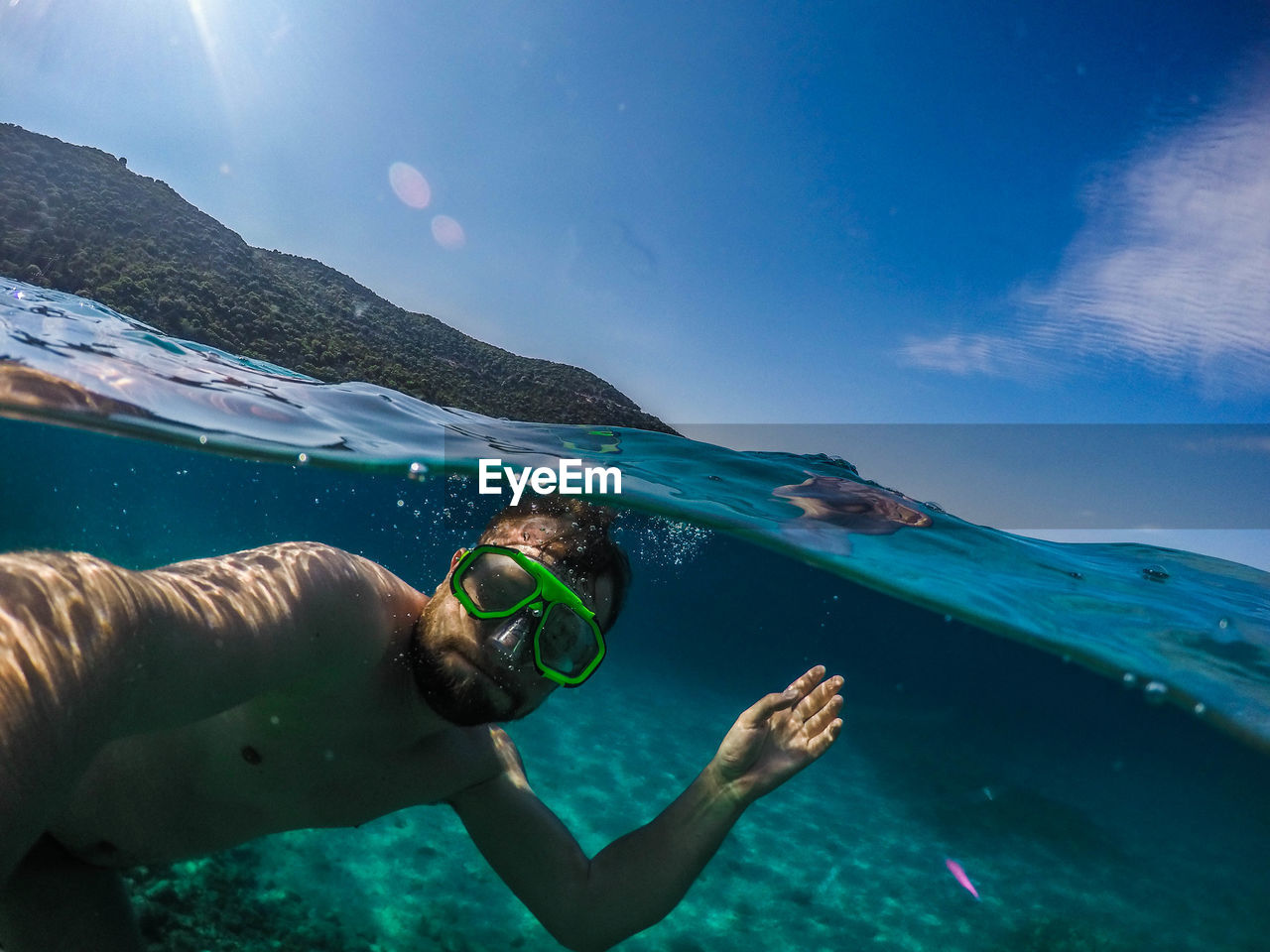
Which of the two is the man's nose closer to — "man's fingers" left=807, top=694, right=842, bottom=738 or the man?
the man

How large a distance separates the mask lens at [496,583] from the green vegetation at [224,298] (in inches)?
302

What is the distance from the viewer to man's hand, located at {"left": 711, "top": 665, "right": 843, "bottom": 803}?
117 inches

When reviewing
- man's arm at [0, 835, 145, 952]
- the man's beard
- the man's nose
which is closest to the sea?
man's arm at [0, 835, 145, 952]

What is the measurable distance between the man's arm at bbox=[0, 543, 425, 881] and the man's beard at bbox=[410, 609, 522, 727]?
20.8 inches

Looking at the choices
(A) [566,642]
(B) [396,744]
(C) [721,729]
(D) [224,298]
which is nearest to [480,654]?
(A) [566,642]

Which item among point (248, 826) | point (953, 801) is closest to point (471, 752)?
point (248, 826)

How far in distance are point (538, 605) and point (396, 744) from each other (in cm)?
106

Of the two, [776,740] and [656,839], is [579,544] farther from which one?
[656,839]

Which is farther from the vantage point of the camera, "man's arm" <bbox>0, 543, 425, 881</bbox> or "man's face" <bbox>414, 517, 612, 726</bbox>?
"man's face" <bbox>414, 517, 612, 726</bbox>

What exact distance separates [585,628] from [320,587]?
5.36 ft

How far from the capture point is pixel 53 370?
913 cm

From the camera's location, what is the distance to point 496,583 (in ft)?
10.5

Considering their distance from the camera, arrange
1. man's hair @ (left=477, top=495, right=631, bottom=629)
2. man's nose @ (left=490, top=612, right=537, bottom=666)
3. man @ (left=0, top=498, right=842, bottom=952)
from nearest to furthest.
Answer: man @ (left=0, top=498, right=842, bottom=952) → man's nose @ (left=490, top=612, right=537, bottom=666) → man's hair @ (left=477, top=495, right=631, bottom=629)

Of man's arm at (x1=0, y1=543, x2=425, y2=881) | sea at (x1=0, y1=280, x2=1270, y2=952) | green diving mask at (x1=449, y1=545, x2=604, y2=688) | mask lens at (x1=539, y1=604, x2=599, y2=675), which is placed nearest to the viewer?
man's arm at (x1=0, y1=543, x2=425, y2=881)
